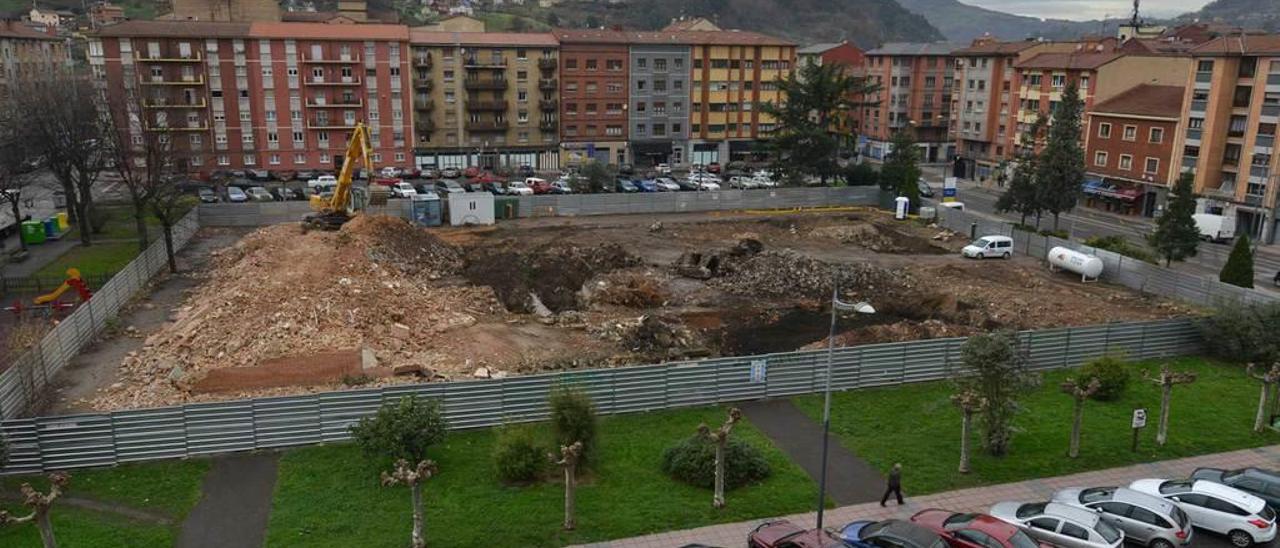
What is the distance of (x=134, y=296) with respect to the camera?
37312 millimetres

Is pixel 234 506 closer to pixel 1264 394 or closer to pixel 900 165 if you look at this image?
pixel 1264 394

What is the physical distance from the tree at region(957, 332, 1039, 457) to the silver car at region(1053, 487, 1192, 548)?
11.4 ft

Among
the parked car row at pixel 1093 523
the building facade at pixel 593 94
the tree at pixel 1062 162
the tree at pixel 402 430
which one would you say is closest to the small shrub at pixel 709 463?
the parked car row at pixel 1093 523

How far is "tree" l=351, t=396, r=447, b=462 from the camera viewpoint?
1998 centimetres

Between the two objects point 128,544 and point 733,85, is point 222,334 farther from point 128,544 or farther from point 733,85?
point 733,85

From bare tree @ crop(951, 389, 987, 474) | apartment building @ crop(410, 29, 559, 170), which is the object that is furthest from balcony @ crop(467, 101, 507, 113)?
bare tree @ crop(951, 389, 987, 474)

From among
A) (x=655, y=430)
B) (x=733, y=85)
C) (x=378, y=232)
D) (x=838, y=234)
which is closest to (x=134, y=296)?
(x=378, y=232)

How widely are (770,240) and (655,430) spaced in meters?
30.8

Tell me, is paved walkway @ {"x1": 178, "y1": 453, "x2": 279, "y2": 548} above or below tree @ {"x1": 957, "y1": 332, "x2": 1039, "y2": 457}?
below

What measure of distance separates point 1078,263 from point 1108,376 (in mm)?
18458

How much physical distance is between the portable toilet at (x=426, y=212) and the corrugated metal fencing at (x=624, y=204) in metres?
0.90

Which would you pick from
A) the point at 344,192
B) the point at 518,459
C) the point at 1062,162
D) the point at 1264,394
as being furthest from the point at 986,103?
the point at 518,459

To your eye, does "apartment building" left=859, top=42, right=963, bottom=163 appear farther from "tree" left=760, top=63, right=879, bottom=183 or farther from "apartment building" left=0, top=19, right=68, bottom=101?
"apartment building" left=0, top=19, right=68, bottom=101

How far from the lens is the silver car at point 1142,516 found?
18.0 metres
